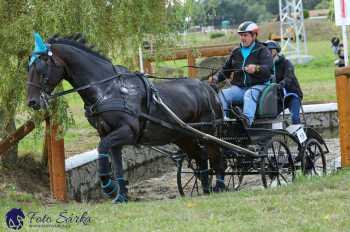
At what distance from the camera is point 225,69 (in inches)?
412

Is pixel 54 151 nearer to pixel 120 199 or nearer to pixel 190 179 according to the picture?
pixel 190 179

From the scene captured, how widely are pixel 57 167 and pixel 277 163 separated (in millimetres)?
2965

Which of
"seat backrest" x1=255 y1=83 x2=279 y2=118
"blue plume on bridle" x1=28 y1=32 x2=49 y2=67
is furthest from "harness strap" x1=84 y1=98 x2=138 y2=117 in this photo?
"seat backrest" x1=255 y1=83 x2=279 y2=118

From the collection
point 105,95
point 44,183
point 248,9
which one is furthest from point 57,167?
point 248,9

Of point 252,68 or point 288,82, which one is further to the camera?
point 288,82

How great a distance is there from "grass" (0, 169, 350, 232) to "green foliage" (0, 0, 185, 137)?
214 cm

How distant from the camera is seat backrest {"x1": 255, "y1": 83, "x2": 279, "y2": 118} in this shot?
33.0 feet

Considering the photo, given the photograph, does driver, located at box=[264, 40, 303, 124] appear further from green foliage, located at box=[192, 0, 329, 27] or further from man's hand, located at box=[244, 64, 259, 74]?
green foliage, located at box=[192, 0, 329, 27]

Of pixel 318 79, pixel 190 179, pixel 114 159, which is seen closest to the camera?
pixel 114 159

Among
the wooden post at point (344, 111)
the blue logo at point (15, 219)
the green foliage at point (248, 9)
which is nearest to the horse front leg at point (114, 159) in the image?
the blue logo at point (15, 219)

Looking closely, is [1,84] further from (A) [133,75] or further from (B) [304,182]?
(B) [304,182]

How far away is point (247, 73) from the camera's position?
10.3 meters

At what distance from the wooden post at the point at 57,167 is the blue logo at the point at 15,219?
9.12ft

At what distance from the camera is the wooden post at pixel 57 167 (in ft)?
33.4
